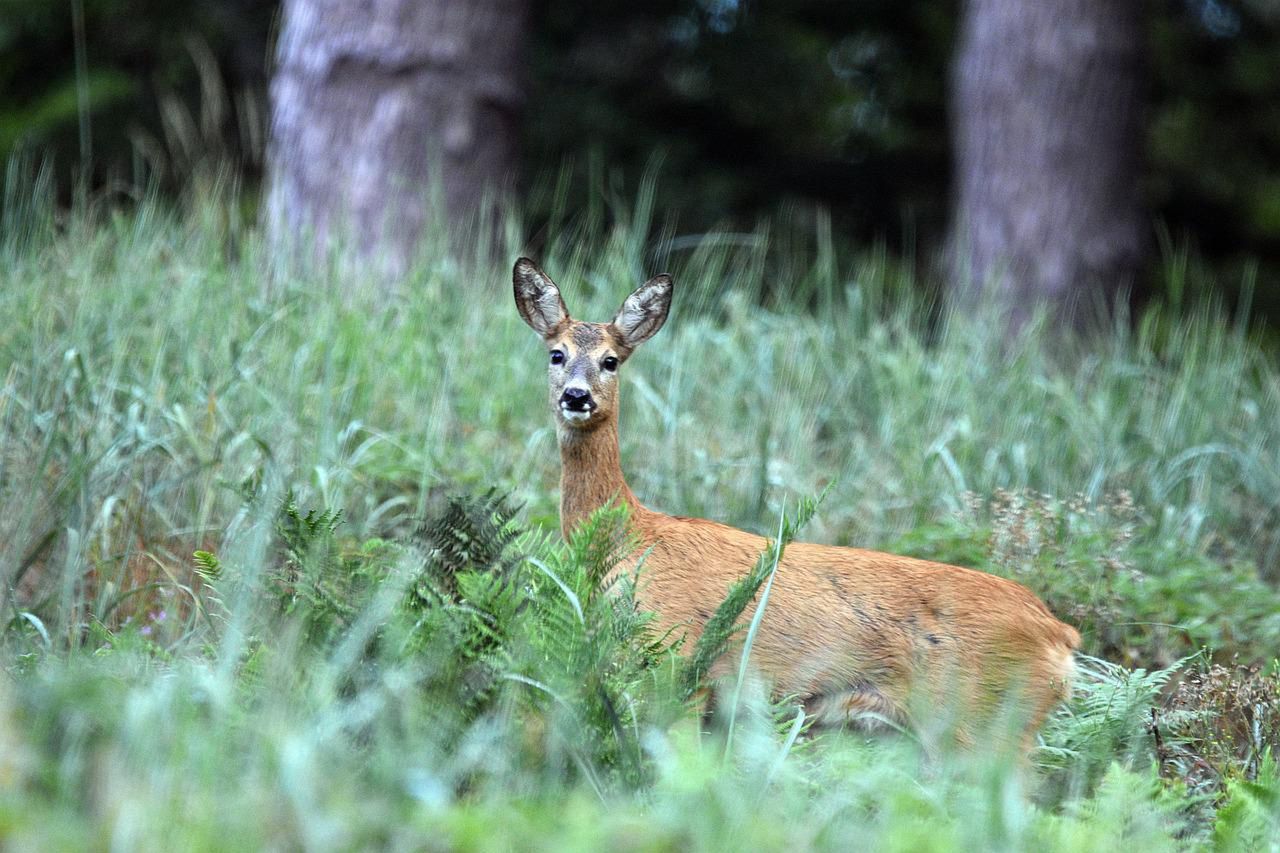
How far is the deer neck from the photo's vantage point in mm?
4543

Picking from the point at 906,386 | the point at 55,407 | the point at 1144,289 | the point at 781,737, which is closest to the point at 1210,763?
the point at 781,737

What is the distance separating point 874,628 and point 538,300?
5.28ft

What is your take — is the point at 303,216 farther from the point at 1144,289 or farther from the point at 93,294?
the point at 1144,289

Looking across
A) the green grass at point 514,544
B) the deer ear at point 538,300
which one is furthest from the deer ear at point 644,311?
the green grass at point 514,544

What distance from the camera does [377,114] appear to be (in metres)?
8.29

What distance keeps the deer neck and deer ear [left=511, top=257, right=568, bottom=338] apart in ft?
1.45

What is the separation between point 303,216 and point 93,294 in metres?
2.51

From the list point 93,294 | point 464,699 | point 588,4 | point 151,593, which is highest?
point 588,4

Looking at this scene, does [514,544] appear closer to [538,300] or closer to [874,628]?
[874,628]

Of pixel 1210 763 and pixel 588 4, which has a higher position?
pixel 588 4

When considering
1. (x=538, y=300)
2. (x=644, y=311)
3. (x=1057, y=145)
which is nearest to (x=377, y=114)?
(x=538, y=300)

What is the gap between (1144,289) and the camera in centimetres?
994

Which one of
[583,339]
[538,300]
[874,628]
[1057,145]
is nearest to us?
[874,628]

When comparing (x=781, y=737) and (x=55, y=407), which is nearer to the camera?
(x=781, y=737)
